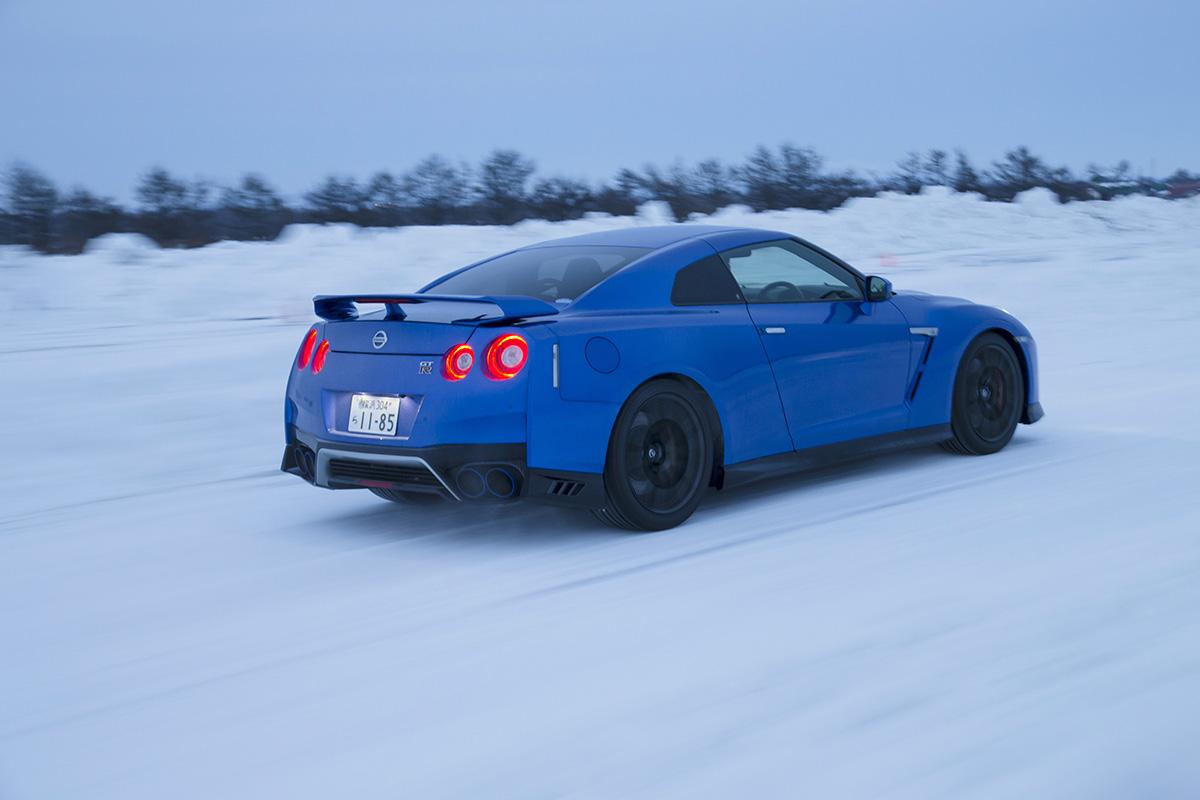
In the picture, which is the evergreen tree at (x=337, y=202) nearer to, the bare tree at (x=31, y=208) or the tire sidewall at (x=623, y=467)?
the bare tree at (x=31, y=208)

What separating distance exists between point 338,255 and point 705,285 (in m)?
13.5

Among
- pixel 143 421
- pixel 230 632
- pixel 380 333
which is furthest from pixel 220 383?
pixel 230 632

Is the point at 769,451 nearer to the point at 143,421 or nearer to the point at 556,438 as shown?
the point at 556,438

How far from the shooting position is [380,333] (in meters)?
5.41

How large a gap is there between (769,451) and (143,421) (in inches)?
174

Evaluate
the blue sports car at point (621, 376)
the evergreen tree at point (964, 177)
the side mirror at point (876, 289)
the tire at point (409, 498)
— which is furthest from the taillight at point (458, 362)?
the evergreen tree at point (964, 177)

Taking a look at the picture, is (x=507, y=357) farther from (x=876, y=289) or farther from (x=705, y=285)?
(x=876, y=289)

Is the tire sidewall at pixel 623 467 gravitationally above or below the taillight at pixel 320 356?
below

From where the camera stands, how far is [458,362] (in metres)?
5.14

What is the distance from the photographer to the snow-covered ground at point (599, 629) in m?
3.16

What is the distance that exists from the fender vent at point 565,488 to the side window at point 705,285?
982 mm

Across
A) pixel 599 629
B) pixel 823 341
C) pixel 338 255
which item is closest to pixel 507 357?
pixel 599 629

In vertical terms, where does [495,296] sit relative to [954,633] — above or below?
above

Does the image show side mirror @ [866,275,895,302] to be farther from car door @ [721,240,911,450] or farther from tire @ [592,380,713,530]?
tire @ [592,380,713,530]
